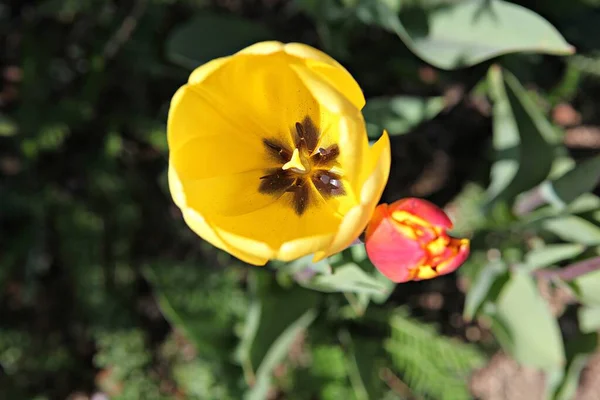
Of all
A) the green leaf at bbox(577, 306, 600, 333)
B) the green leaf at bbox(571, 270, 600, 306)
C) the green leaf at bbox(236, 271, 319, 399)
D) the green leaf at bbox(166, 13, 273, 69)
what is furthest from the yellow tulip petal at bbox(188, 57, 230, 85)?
the green leaf at bbox(577, 306, 600, 333)

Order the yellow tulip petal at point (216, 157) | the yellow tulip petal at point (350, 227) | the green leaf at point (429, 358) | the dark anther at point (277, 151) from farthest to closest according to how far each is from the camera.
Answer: the green leaf at point (429, 358) → the dark anther at point (277, 151) → the yellow tulip petal at point (216, 157) → the yellow tulip petal at point (350, 227)

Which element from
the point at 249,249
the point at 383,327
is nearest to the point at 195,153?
the point at 249,249

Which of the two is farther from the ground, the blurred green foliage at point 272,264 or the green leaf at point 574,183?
the green leaf at point 574,183

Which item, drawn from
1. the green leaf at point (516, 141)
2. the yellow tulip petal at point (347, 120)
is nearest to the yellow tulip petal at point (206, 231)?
the yellow tulip petal at point (347, 120)

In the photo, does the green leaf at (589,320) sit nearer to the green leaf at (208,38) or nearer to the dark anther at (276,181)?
the dark anther at (276,181)

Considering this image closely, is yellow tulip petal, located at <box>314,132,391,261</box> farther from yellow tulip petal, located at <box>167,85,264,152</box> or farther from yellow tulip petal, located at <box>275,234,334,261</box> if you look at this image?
yellow tulip petal, located at <box>167,85,264,152</box>

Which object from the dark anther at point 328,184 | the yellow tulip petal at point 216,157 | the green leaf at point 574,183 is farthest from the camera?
the green leaf at point 574,183

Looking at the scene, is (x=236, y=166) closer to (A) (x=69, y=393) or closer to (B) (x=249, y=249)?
(B) (x=249, y=249)
